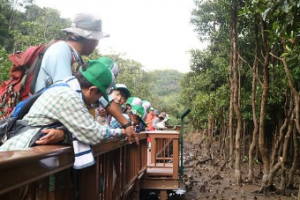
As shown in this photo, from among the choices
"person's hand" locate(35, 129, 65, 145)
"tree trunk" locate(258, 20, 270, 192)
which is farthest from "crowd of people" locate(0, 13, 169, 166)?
"tree trunk" locate(258, 20, 270, 192)

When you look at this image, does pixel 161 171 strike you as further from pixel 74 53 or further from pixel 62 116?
pixel 62 116

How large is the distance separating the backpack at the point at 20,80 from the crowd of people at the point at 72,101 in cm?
6

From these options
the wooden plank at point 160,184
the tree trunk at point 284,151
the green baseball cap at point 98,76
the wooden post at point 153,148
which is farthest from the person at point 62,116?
the tree trunk at point 284,151

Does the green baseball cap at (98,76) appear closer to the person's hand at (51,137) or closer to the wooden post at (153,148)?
the person's hand at (51,137)

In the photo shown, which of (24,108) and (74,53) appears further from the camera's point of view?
(74,53)

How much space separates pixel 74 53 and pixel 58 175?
4.40ft

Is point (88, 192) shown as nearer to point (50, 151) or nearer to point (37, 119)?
point (37, 119)

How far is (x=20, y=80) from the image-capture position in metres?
2.64

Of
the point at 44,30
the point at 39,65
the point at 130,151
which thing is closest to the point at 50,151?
the point at 39,65

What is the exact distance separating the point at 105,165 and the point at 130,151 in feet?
5.21

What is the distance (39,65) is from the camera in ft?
8.80

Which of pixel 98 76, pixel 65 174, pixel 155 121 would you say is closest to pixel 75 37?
pixel 98 76

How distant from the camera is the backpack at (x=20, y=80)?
8.53ft

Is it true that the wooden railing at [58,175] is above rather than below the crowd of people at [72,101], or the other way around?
below
